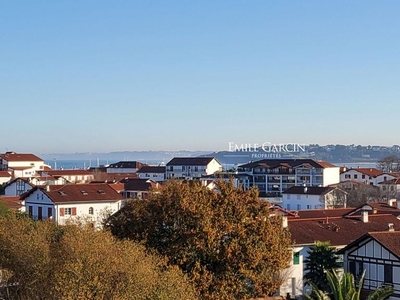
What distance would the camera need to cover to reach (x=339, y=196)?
81500 millimetres

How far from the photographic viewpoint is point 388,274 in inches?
1247

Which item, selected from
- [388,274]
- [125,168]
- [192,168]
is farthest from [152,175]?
[388,274]

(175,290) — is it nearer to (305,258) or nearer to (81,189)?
(305,258)

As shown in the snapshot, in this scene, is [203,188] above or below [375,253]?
above

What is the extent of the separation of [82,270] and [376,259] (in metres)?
16.0

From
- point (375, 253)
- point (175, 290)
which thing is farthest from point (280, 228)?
point (175, 290)

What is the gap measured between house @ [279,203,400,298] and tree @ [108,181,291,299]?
549 cm

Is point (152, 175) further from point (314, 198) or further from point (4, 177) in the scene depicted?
point (314, 198)

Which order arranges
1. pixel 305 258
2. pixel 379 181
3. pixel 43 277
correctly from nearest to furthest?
pixel 43 277, pixel 305 258, pixel 379 181

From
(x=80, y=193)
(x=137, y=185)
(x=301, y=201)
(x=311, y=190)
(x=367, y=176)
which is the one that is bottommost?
(x=301, y=201)

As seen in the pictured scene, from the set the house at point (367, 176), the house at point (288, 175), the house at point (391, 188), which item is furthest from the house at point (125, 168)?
the house at point (391, 188)

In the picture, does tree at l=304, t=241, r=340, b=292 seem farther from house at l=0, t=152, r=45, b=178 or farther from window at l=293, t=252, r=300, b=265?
house at l=0, t=152, r=45, b=178

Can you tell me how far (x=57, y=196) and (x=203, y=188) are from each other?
31.6m

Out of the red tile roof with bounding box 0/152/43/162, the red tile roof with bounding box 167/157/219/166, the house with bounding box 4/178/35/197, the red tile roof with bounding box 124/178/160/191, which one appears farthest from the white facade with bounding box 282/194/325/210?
the red tile roof with bounding box 0/152/43/162
